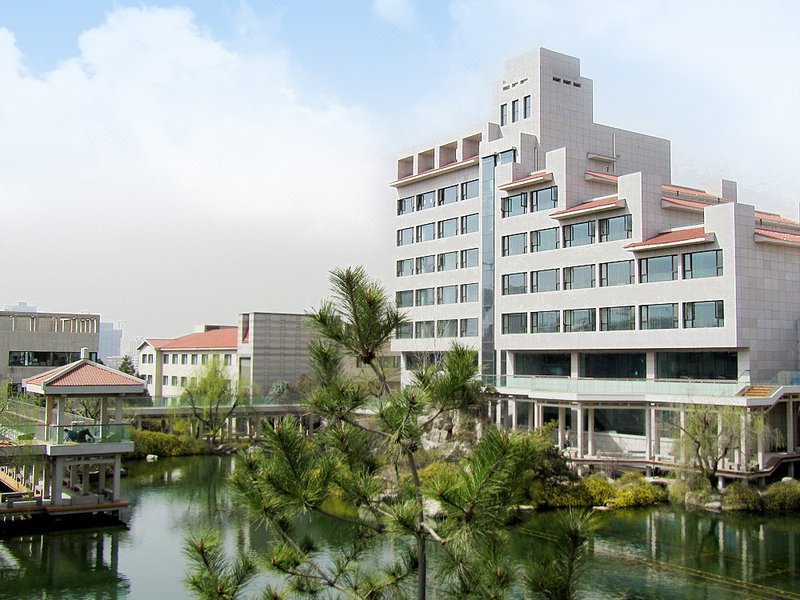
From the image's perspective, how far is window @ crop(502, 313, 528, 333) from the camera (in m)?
35.6

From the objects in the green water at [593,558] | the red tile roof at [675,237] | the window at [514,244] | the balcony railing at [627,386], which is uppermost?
the window at [514,244]

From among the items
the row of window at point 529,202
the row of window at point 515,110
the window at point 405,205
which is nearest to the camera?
the row of window at point 529,202

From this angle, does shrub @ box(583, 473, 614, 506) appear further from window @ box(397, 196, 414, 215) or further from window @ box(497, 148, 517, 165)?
window @ box(397, 196, 414, 215)

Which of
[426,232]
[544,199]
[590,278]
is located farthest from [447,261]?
[590,278]

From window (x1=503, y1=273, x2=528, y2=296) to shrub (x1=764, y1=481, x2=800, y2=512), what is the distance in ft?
45.1

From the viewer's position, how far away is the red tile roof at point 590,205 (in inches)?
1235

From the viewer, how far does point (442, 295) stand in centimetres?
3988

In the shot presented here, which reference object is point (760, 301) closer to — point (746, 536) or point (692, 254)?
point (692, 254)

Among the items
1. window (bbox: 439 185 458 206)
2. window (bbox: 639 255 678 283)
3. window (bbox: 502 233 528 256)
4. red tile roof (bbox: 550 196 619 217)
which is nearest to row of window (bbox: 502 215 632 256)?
window (bbox: 502 233 528 256)

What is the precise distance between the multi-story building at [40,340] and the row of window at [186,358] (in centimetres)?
691

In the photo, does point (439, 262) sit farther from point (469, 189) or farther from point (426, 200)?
point (469, 189)

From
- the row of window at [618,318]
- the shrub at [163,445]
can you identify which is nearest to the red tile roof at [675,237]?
the row of window at [618,318]

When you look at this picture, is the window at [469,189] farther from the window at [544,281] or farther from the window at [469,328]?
the window at [469,328]

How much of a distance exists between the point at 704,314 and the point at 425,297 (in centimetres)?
1543
